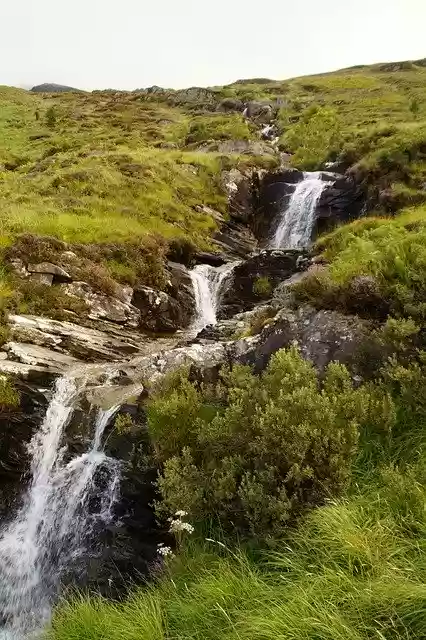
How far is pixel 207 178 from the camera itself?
3441cm

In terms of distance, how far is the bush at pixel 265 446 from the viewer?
6375mm

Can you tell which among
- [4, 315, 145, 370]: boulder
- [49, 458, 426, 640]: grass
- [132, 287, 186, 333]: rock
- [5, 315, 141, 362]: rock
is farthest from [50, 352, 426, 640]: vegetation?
[132, 287, 186, 333]: rock

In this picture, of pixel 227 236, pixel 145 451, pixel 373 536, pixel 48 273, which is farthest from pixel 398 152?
pixel 373 536

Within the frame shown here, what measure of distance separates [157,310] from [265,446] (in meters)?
13.4

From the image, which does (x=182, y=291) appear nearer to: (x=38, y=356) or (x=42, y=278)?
(x=42, y=278)

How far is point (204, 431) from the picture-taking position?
7852 millimetres

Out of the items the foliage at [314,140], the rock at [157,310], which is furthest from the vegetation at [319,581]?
the foliage at [314,140]

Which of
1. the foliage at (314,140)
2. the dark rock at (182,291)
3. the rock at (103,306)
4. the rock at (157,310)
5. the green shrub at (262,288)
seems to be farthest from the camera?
the foliage at (314,140)

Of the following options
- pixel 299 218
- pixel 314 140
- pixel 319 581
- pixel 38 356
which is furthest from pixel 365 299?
pixel 314 140

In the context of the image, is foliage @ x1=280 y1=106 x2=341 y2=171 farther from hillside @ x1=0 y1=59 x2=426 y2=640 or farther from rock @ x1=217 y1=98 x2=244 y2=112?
rock @ x1=217 y1=98 x2=244 y2=112

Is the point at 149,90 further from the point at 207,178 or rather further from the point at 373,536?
the point at 373,536

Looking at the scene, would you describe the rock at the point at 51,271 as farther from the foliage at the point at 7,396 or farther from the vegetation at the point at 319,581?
the vegetation at the point at 319,581

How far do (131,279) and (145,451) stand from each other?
1112 centimetres

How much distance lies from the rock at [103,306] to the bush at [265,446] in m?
9.61
